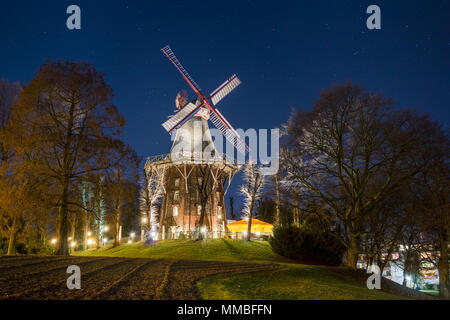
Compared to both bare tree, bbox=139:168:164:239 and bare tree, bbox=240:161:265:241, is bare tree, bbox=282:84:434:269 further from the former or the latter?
bare tree, bbox=139:168:164:239

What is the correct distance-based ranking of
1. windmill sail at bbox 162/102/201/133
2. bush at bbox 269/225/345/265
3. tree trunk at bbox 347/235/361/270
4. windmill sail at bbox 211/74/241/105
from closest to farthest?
tree trunk at bbox 347/235/361/270 < bush at bbox 269/225/345/265 < windmill sail at bbox 162/102/201/133 < windmill sail at bbox 211/74/241/105

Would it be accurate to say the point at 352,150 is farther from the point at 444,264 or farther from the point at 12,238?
the point at 12,238

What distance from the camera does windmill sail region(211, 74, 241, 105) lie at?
4244 centimetres

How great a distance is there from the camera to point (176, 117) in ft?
130

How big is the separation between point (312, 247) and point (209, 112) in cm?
2300

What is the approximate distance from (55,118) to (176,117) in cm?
2204

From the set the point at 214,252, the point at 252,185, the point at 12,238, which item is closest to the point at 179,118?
the point at 252,185

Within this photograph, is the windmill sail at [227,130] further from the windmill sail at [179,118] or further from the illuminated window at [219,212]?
the illuminated window at [219,212]

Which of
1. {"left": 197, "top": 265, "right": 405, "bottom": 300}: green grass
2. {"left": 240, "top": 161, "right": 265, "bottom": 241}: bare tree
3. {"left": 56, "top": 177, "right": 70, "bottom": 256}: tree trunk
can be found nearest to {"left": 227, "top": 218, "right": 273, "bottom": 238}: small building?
{"left": 240, "top": 161, "right": 265, "bottom": 241}: bare tree

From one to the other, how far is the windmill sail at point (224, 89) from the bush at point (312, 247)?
22987 millimetres

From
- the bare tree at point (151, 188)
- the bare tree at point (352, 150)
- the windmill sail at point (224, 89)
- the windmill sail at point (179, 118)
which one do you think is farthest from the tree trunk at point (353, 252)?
the windmill sail at point (224, 89)

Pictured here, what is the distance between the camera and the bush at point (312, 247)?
24.8 m
